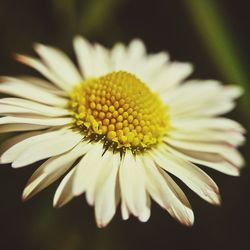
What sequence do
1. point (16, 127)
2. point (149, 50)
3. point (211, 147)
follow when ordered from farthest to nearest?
point (149, 50) → point (211, 147) → point (16, 127)

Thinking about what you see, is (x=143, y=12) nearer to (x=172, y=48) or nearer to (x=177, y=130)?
(x=172, y=48)

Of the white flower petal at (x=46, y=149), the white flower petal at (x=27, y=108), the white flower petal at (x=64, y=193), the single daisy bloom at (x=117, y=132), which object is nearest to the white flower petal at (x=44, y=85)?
the single daisy bloom at (x=117, y=132)

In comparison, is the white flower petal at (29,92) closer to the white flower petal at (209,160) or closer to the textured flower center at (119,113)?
the textured flower center at (119,113)

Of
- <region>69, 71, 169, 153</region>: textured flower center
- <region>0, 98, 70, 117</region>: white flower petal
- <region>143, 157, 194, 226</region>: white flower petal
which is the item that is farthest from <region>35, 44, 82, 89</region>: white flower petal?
<region>143, 157, 194, 226</region>: white flower petal

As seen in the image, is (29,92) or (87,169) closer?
(87,169)

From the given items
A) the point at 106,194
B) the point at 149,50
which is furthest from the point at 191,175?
the point at 149,50

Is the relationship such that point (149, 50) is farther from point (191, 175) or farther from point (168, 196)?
point (168, 196)

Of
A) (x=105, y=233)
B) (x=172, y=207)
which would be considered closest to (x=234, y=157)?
(x=172, y=207)
